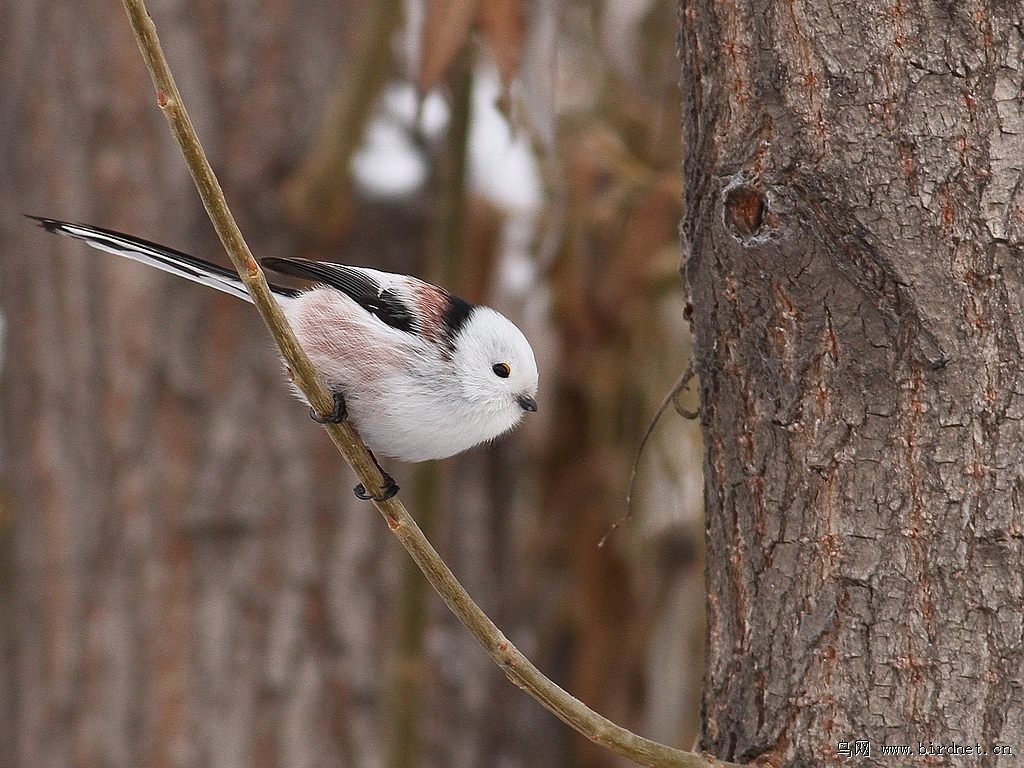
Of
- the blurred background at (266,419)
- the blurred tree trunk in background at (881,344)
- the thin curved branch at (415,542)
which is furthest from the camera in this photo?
the blurred background at (266,419)

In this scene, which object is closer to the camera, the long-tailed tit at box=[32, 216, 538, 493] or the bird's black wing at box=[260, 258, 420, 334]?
the long-tailed tit at box=[32, 216, 538, 493]

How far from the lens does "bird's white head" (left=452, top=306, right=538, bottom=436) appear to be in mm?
1960

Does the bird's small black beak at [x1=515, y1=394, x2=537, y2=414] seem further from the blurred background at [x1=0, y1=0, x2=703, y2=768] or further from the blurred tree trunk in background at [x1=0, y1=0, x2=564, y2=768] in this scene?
the blurred tree trunk in background at [x1=0, y1=0, x2=564, y2=768]

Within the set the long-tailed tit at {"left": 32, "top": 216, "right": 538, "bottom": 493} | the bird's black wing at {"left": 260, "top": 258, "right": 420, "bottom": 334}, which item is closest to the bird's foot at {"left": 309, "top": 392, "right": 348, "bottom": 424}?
the long-tailed tit at {"left": 32, "top": 216, "right": 538, "bottom": 493}

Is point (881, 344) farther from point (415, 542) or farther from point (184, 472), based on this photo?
point (184, 472)

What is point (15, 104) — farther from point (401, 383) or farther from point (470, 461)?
point (401, 383)

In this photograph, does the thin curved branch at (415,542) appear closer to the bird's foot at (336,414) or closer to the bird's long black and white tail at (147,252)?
the bird's foot at (336,414)

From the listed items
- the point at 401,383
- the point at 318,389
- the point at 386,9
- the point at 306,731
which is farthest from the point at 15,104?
the point at 318,389

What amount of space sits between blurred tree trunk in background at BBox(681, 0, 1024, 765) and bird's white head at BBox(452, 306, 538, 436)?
18.7 inches

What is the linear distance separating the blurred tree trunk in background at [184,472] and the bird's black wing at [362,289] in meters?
1.39

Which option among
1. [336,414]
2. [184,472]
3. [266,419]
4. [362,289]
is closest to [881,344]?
[336,414]

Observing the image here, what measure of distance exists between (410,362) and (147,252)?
1.57ft

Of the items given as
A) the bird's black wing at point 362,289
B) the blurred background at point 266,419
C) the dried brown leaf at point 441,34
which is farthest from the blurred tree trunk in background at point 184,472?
the bird's black wing at point 362,289

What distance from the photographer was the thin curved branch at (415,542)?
1.33 meters
